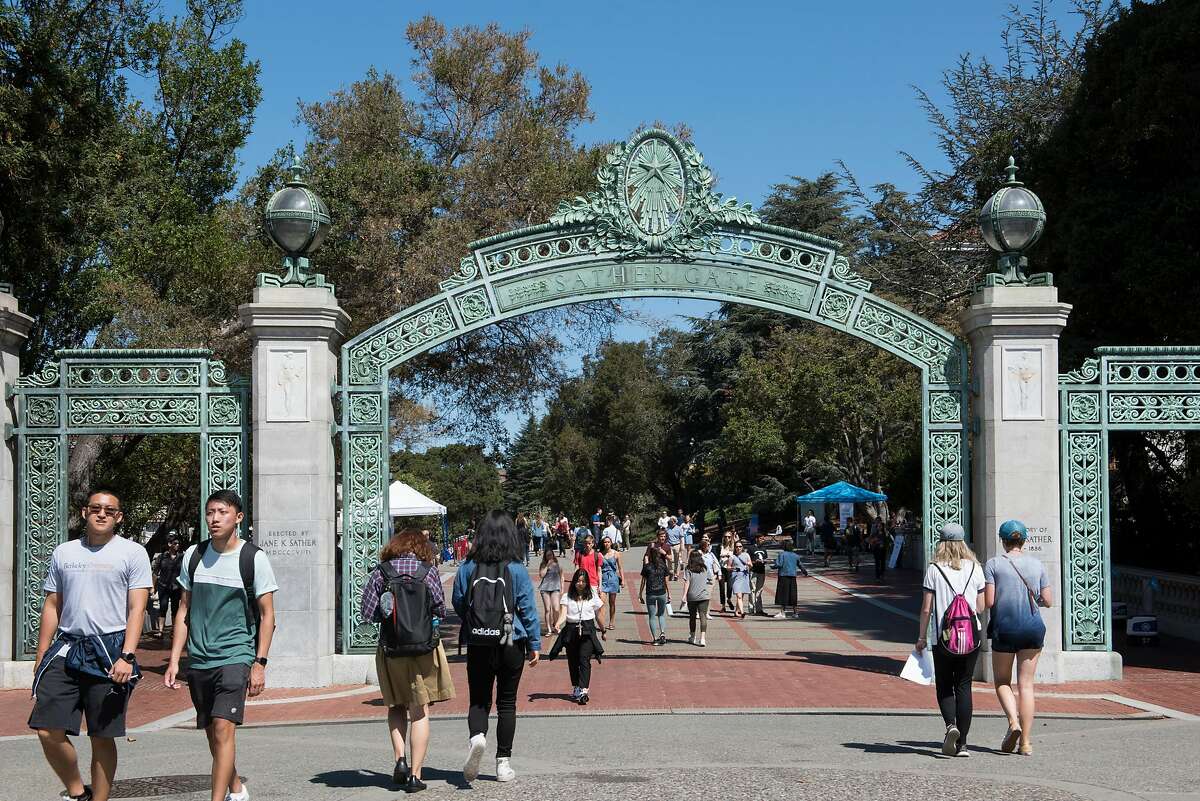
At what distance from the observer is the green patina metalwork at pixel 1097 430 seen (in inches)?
526

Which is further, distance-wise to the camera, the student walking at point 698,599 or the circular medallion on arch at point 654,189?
the student walking at point 698,599

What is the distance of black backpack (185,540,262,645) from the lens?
696 centimetres

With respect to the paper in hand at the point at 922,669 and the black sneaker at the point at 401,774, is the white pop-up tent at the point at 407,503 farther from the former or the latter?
the black sneaker at the point at 401,774

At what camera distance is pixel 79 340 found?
18.7 meters

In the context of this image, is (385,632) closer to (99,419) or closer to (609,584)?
(99,419)

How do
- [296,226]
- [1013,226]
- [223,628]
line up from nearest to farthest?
1. [223,628]
2. [296,226]
3. [1013,226]

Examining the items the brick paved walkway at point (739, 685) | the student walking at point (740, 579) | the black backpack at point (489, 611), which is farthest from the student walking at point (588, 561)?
the black backpack at point (489, 611)

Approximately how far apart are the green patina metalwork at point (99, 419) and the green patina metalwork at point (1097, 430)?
8.34m

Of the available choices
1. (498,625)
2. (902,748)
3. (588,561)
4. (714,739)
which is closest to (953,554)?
(902,748)

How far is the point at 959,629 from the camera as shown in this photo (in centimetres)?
881

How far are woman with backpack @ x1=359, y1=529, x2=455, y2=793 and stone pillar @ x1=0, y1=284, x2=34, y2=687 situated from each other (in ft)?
22.9

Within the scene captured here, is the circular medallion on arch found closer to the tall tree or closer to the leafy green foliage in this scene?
the tall tree

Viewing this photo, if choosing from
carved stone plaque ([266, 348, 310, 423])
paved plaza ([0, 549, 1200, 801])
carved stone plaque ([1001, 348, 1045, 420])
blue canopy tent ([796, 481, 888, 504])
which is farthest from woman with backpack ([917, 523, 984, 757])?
blue canopy tent ([796, 481, 888, 504])

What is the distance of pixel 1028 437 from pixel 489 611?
7.26 m
